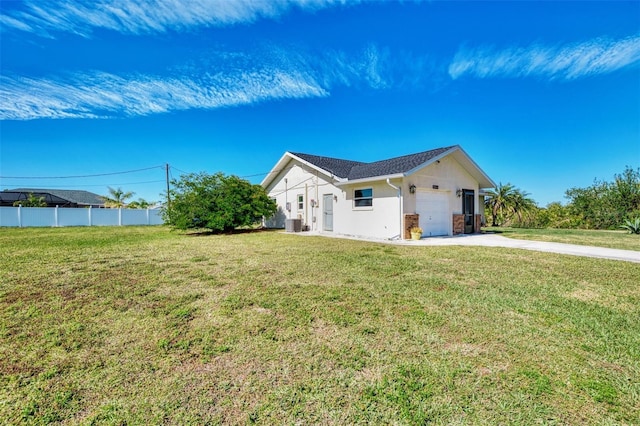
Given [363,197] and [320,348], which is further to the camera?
[363,197]

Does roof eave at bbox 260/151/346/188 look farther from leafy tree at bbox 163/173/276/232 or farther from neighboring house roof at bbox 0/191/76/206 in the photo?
neighboring house roof at bbox 0/191/76/206

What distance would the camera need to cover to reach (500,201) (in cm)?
2058

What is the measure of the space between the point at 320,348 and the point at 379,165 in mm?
12686

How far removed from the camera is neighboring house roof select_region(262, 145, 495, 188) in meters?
12.1

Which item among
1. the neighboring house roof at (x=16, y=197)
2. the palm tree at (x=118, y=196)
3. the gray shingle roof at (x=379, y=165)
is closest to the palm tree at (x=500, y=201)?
the gray shingle roof at (x=379, y=165)

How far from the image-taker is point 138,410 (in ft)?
6.19

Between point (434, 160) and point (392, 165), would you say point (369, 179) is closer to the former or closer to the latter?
point (392, 165)

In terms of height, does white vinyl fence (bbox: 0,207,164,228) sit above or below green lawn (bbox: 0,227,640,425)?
above

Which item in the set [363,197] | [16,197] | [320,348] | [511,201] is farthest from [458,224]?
[16,197]

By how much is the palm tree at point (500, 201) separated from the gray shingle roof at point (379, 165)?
10.3 meters

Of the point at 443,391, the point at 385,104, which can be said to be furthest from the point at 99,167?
the point at 443,391

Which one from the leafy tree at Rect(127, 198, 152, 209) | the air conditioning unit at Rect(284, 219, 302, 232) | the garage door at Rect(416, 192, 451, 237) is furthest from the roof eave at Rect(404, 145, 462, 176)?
the leafy tree at Rect(127, 198, 152, 209)

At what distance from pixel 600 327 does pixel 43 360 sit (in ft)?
19.8

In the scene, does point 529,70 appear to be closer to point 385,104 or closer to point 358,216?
point 385,104
